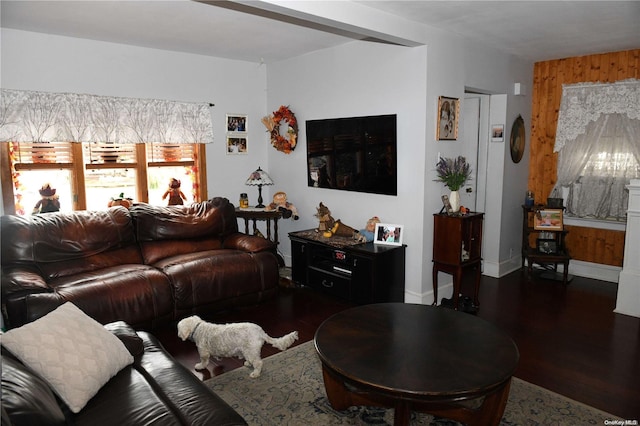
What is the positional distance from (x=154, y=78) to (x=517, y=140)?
409cm

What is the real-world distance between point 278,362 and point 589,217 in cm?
404

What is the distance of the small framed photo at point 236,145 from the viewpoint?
5340 mm

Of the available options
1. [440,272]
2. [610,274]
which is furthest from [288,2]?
[610,274]

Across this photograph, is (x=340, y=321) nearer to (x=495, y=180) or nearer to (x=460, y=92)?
(x=460, y=92)

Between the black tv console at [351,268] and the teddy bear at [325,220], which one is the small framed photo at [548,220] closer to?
the black tv console at [351,268]

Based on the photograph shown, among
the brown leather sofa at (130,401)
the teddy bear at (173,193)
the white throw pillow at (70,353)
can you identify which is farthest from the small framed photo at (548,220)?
the white throw pillow at (70,353)

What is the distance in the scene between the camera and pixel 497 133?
5.00m

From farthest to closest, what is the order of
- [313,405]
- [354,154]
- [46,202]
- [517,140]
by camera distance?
[517,140] → [354,154] → [46,202] → [313,405]

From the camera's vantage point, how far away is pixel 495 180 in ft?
16.7

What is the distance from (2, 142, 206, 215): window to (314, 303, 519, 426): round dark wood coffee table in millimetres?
3084

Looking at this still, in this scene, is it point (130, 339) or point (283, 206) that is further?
point (283, 206)

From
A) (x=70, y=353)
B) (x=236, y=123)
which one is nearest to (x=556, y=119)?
(x=236, y=123)

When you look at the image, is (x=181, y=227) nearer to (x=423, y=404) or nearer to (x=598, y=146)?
(x=423, y=404)

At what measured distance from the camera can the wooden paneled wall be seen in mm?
4793
